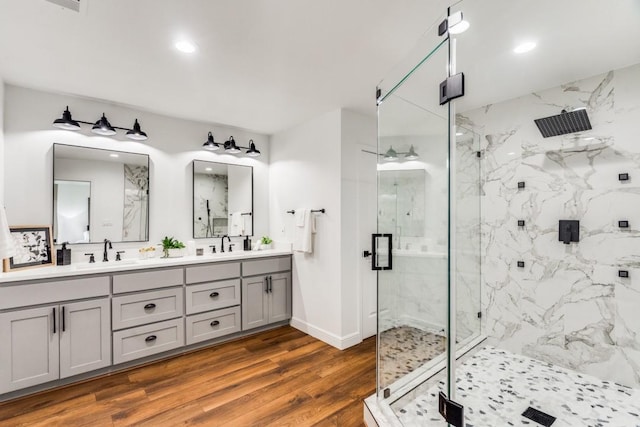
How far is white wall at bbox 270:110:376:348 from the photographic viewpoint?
3.13 m

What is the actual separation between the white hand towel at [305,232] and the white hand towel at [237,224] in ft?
2.79

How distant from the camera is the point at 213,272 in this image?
3.12 m

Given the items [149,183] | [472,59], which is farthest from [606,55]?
[149,183]

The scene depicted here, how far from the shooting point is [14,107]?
2584 millimetres

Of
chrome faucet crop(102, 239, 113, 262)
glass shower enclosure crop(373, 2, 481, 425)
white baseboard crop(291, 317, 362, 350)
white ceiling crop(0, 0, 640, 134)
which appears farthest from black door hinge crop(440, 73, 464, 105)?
chrome faucet crop(102, 239, 113, 262)

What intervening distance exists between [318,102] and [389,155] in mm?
955

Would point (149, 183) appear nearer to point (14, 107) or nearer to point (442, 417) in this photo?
point (14, 107)

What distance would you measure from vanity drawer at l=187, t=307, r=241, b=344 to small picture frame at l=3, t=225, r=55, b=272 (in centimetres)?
134

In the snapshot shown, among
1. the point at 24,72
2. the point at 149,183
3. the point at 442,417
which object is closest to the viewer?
the point at 442,417

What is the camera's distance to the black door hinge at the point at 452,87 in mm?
1502

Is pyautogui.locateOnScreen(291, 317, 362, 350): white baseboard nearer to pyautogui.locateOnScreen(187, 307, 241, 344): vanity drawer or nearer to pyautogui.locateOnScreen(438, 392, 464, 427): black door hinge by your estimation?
pyautogui.locateOnScreen(187, 307, 241, 344): vanity drawer

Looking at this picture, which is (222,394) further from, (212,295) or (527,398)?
(527,398)

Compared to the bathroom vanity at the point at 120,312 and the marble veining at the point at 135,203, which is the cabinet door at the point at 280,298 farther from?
the marble veining at the point at 135,203

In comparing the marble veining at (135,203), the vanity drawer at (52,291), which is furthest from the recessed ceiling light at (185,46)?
the vanity drawer at (52,291)
